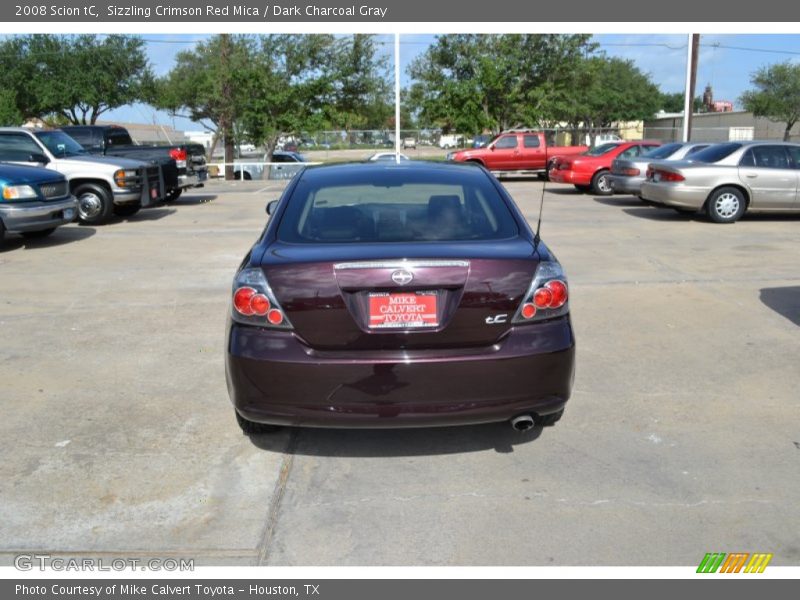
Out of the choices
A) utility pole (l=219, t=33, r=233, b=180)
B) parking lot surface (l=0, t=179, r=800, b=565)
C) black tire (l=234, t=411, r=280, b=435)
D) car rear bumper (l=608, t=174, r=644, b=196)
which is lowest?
parking lot surface (l=0, t=179, r=800, b=565)

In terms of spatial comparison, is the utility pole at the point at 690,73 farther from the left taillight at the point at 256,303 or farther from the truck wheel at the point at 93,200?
the left taillight at the point at 256,303

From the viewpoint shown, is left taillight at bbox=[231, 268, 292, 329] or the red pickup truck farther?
the red pickup truck

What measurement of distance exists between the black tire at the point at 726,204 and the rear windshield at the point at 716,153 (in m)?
0.64

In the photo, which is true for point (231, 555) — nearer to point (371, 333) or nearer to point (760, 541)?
point (371, 333)

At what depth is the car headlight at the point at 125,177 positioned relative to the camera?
566 inches

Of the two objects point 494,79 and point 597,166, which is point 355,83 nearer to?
point 494,79

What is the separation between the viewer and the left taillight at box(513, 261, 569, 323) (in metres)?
3.73

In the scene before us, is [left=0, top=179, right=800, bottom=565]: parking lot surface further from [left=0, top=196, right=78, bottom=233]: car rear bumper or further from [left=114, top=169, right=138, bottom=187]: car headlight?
[left=114, top=169, right=138, bottom=187]: car headlight

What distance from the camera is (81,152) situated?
15.2m

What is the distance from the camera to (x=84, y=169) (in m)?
14.2

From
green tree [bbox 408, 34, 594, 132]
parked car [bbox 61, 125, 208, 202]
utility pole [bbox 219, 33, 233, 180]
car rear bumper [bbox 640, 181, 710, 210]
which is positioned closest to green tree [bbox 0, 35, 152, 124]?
utility pole [bbox 219, 33, 233, 180]

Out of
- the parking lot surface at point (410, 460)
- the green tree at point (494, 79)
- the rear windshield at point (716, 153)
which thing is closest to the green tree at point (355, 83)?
the green tree at point (494, 79)

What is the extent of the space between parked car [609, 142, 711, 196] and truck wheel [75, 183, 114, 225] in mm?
11078

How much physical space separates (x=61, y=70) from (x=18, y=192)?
93.1ft
